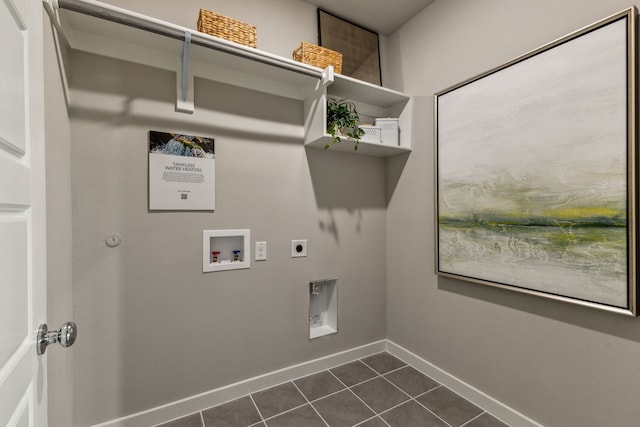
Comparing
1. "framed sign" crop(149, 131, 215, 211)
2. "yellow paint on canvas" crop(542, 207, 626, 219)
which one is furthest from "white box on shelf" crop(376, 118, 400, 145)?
"framed sign" crop(149, 131, 215, 211)

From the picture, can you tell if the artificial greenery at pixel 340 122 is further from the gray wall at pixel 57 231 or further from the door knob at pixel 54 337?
the door knob at pixel 54 337

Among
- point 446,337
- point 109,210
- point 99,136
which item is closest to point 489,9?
point 446,337

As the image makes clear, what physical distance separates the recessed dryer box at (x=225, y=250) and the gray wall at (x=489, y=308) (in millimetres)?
1234

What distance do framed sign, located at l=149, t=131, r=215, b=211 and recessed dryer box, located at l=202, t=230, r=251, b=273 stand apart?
18 cm

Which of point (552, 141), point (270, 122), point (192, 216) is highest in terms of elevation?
point (270, 122)

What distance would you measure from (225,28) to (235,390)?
2.17 meters

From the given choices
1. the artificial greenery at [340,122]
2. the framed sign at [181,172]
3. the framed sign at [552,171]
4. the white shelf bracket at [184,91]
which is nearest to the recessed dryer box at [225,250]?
the framed sign at [181,172]

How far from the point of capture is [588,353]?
1359 mm

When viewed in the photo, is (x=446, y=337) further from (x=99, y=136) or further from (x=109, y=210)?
(x=99, y=136)

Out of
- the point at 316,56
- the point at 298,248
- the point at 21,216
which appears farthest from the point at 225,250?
the point at 316,56

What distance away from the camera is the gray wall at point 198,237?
1.50 m

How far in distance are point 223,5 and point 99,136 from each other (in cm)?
110

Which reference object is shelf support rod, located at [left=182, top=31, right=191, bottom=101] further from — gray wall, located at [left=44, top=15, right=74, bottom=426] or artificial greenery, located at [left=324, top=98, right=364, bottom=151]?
artificial greenery, located at [left=324, top=98, right=364, bottom=151]

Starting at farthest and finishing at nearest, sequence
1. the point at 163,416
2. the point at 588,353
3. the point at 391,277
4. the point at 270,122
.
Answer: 1. the point at 391,277
2. the point at 270,122
3. the point at 163,416
4. the point at 588,353
